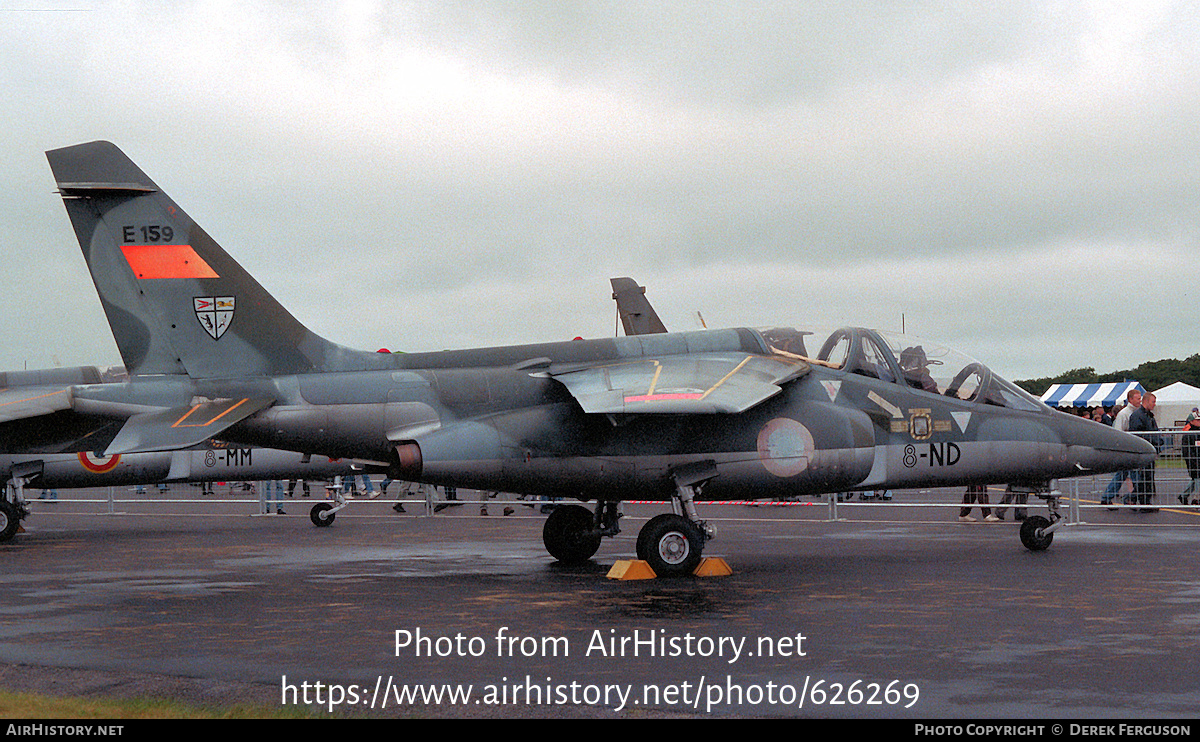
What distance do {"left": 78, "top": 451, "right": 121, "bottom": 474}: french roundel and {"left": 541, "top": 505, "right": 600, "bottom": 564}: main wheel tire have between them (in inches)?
429

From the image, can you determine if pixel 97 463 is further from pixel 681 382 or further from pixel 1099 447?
pixel 1099 447

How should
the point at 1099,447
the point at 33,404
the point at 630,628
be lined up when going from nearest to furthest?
the point at 630,628, the point at 1099,447, the point at 33,404

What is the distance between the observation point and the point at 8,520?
2059 centimetres

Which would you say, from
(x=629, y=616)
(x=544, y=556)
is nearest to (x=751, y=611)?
(x=629, y=616)

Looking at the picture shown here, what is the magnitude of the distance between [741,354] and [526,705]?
26.6 ft

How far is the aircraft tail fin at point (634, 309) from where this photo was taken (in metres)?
32.1

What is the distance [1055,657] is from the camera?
8.02 metres

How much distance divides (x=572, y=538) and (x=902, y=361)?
4.87 metres

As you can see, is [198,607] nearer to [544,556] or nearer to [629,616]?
[629,616]

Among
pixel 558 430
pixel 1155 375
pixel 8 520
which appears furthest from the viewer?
pixel 1155 375

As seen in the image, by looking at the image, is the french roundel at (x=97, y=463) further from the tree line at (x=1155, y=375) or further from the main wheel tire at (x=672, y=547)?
the tree line at (x=1155, y=375)

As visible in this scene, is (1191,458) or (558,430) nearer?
(558,430)

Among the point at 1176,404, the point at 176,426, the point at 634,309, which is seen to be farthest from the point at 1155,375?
the point at 176,426

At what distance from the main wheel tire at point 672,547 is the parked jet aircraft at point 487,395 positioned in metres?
0.02
